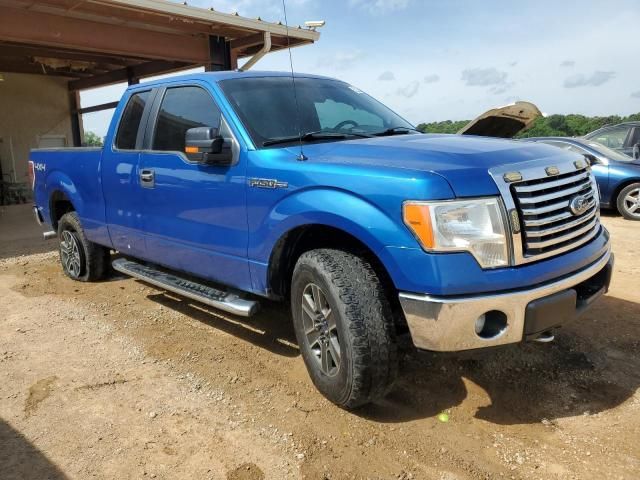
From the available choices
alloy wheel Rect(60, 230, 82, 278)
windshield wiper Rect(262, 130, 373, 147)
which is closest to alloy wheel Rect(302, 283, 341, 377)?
windshield wiper Rect(262, 130, 373, 147)

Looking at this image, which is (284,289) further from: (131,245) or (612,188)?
(612,188)

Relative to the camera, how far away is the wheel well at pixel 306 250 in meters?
3.03

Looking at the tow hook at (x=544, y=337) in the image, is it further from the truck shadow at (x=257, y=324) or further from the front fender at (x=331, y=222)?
the truck shadow at (x=257, y=324)

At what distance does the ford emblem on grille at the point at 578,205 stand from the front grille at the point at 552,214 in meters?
0.01

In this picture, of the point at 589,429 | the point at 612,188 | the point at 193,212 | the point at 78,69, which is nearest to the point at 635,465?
the point at 589,429

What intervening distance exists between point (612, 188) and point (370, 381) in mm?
8298

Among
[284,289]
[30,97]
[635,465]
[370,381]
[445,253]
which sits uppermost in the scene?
[30,97]

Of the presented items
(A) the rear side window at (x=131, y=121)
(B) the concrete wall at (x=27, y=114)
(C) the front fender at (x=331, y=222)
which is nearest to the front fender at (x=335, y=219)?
(C) the front fender at (x=331, y=222)

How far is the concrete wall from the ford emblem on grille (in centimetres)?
1588

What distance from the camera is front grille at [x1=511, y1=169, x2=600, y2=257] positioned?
8.77 feet

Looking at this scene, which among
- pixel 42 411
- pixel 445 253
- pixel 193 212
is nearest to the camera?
pixel 445 253

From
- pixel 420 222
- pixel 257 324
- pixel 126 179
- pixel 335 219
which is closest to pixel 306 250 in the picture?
pixel 335 219

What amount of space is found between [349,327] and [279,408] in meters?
0.76

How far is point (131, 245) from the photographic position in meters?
4.79
